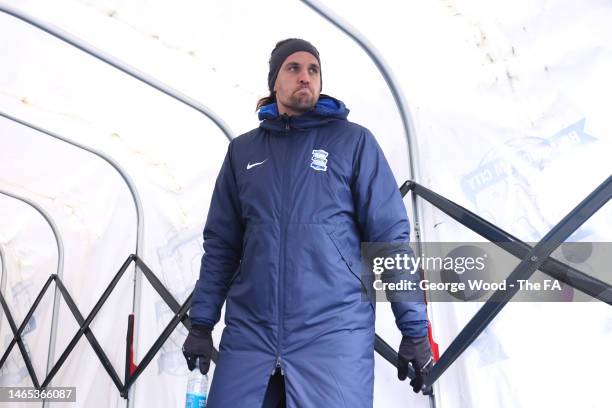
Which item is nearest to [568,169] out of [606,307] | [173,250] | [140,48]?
[606,307]

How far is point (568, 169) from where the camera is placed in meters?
2.06

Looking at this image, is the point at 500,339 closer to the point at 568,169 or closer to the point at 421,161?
the point at 568,169

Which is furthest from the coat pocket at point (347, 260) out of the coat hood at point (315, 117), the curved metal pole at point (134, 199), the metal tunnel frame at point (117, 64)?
the curved metal pole at point (134, 199)

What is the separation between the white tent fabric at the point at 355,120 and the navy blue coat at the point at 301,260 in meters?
0.55

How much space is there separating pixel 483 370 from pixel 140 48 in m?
2.45

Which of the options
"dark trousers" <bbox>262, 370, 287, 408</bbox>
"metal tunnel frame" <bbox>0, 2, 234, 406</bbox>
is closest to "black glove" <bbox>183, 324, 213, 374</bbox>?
"dark trousers" <bbox>262, 370, 287, 408</bbox>

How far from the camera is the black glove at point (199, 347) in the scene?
2.05 metres

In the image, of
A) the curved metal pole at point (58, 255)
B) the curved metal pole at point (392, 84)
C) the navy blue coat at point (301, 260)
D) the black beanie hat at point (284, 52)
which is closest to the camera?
the navy blue coat at point (301, 260)

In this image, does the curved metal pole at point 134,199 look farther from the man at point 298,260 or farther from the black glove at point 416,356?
the black glove at point 416,356

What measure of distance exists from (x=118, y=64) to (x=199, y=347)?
1.98m

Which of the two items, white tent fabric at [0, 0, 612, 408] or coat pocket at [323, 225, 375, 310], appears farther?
white tent fabric at [0, 0, 612, 408]

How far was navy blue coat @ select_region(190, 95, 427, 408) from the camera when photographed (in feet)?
5.81

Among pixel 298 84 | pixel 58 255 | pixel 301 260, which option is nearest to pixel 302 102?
pixel 298 84

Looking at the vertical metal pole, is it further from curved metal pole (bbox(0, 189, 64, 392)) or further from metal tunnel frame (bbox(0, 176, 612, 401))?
metal tunnel frame (bbox(0, 176, 612, 401))
